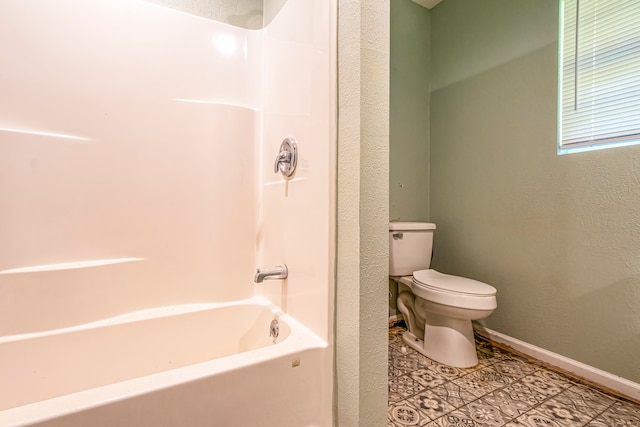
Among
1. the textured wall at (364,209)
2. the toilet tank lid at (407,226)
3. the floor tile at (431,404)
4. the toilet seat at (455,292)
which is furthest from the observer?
the toilet tank lid at (407,226)

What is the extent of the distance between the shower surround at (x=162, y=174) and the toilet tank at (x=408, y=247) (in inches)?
36.2

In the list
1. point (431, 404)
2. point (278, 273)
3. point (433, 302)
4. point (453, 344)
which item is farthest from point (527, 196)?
point (278, 273)

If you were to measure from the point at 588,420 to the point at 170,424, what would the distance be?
160cm

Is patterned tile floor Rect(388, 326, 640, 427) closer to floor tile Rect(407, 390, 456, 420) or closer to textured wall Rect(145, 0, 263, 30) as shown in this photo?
floor tile Rect(407, 390, 456, 420)

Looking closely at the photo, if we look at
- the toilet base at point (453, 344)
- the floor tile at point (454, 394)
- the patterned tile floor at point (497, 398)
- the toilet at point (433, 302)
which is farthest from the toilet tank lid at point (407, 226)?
the floor tile at point (454, 394)

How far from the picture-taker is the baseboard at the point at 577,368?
4.29 feet

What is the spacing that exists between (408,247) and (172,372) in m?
1.57

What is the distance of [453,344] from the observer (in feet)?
5.21

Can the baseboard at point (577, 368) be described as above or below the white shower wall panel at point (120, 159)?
below

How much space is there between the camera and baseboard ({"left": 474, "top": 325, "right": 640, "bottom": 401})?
131cm

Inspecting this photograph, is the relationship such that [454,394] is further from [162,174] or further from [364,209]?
[162,174]

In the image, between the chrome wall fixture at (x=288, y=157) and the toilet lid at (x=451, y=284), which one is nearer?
the chrome wall fixture at (x=288, y=157)

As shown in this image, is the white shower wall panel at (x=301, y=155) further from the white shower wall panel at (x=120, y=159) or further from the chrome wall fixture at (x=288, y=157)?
the white shower wall panel at (x=120, y=159)

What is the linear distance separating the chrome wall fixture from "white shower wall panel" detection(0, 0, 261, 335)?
0.36m
